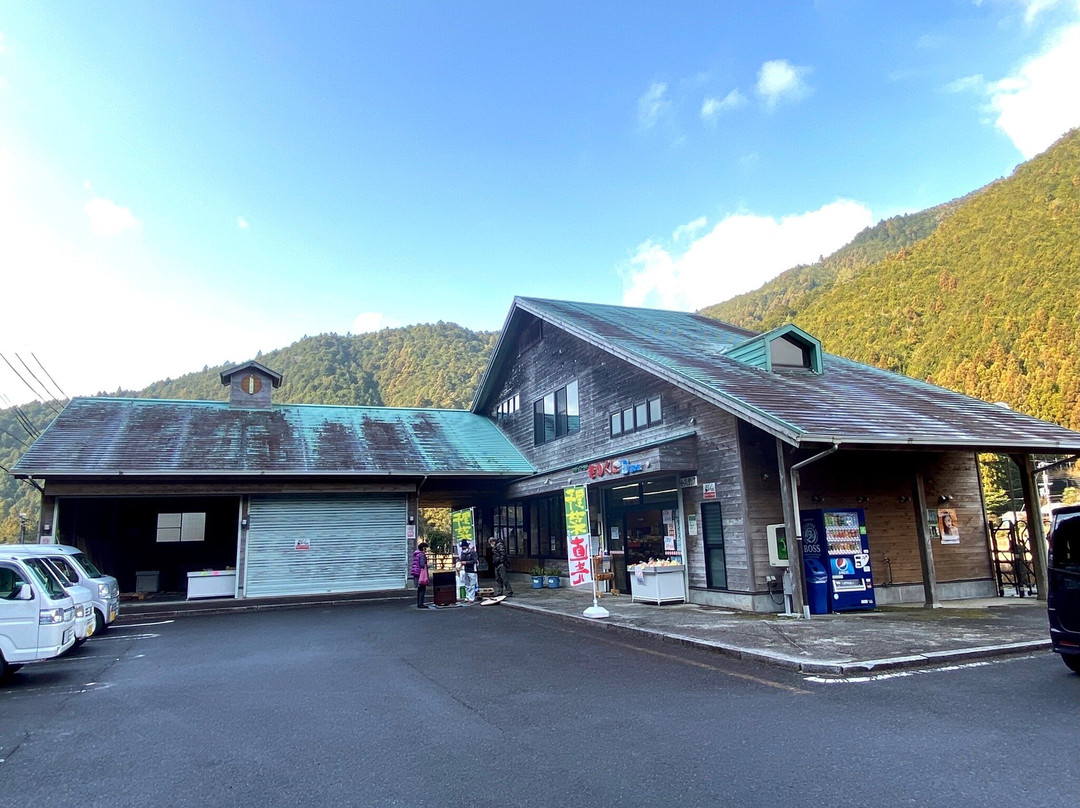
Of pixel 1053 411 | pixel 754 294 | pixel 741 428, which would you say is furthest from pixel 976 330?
pixel 741 428

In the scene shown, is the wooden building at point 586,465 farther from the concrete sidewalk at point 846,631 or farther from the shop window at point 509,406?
the concrete sidewalk at point 846,631

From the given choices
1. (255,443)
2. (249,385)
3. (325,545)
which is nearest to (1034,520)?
(325,545)

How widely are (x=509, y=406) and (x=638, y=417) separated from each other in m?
8.21

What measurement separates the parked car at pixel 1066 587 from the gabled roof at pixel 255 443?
14.3m

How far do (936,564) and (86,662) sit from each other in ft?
48.2

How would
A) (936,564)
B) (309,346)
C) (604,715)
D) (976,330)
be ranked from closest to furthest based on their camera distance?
1. (604,715)
2. (936,564)
3. (976,330)
4. (309,346)

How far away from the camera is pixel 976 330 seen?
49.5 meters

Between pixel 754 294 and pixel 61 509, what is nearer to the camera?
pixel 61 509

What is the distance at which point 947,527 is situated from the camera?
1359cm

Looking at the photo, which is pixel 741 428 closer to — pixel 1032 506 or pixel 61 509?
pixel 1032 506

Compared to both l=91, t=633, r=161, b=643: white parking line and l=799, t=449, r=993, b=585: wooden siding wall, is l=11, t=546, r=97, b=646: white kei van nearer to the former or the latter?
l=91, t=633, r=161, b=643: white parking line

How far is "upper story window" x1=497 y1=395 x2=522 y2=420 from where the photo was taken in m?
22.3

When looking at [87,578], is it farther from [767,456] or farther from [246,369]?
[767,456]

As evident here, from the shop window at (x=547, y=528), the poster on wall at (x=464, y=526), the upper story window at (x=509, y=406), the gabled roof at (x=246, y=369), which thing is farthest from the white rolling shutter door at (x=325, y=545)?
the upper story window at (x=509, y=406)
